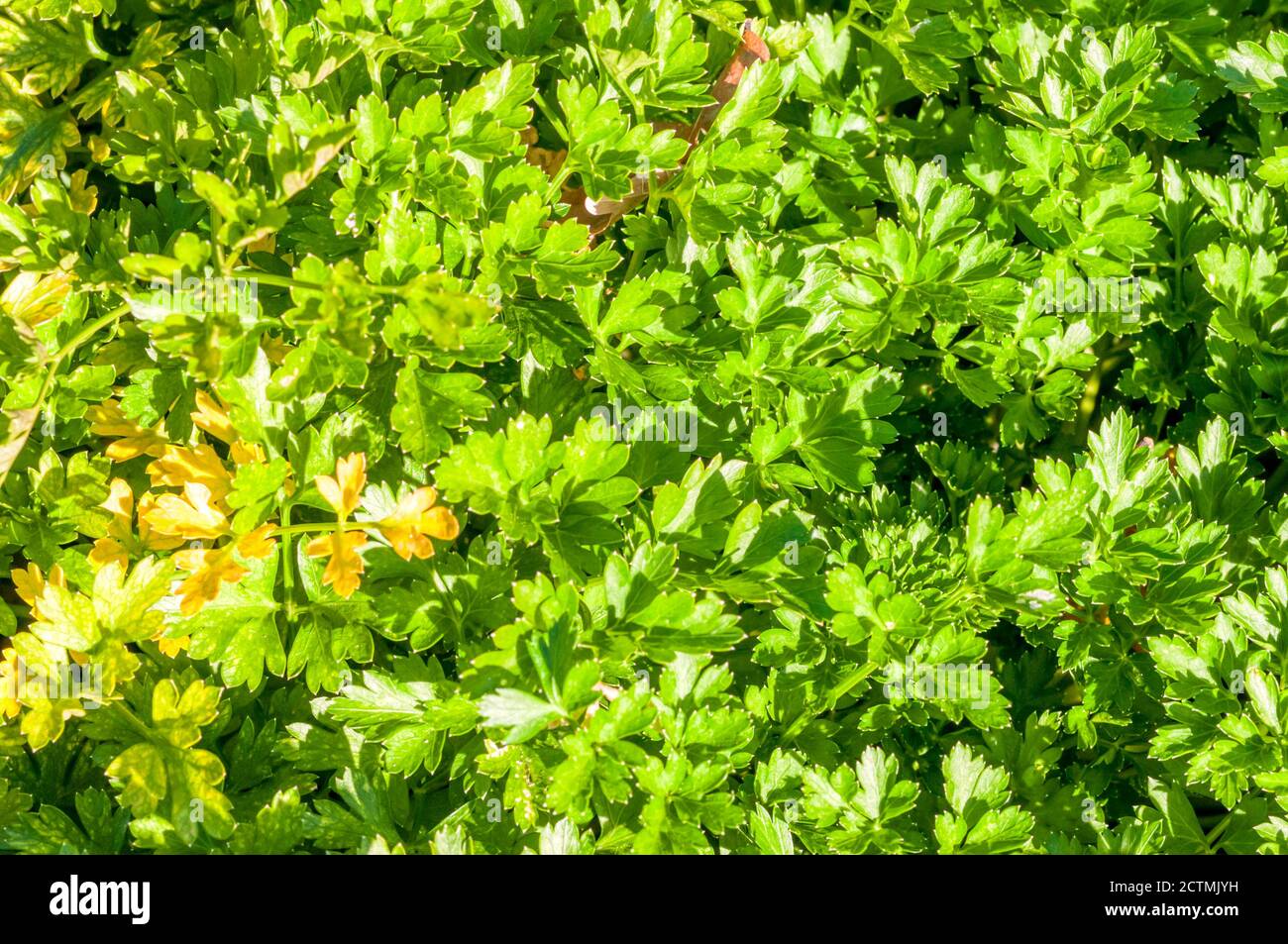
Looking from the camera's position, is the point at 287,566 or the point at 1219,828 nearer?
the point at 287,566

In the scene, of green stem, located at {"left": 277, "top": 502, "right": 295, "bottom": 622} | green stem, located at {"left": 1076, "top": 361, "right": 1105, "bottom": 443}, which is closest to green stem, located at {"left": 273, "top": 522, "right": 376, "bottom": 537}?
green stem, located at {"left": 277, "top": 502, "right": 295, "bottom": 622}

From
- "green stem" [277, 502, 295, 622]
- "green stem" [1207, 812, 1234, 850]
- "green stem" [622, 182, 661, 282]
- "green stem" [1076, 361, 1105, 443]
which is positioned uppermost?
"green stem" [622, 182, 661, 282]

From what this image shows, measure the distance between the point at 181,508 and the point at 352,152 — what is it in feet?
1.54

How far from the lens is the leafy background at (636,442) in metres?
1.28

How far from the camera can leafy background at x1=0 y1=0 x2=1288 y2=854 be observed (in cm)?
128

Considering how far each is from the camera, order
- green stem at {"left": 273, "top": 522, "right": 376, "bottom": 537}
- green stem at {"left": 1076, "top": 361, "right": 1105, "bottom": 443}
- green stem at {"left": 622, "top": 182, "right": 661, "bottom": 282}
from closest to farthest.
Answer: green stem at {"left": 273, "top": 522, "right": 376, "bottom": 537}
green stem at {"left": 622, "top": 182, "right": 661, "bottom": 282}
green stem at {"left": 1076, "top": 361, "right": 1105, "bottom": 443}

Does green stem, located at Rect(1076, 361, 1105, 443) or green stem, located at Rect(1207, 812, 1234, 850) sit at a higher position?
green stem, located at Rect(1076, 361, 1105, 443)

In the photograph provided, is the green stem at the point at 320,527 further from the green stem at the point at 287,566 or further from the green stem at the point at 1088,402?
the green stem at the point at 1088,402

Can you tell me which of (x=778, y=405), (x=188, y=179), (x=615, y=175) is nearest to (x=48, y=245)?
(x=188, y=179)

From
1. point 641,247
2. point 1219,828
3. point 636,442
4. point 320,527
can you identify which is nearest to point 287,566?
point 320,527

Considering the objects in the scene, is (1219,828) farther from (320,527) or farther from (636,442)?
(320,527)

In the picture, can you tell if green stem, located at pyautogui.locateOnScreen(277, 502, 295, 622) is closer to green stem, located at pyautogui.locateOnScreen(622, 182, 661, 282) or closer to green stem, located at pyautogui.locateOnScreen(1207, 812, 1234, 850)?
green stem, located at pyautogui.locateOnScreen(622, 182, 661, 282)

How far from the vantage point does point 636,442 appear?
1425 mm

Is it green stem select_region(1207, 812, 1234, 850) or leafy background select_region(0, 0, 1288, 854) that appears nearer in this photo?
leafy background select_region(0, 0, 1288, 854)
